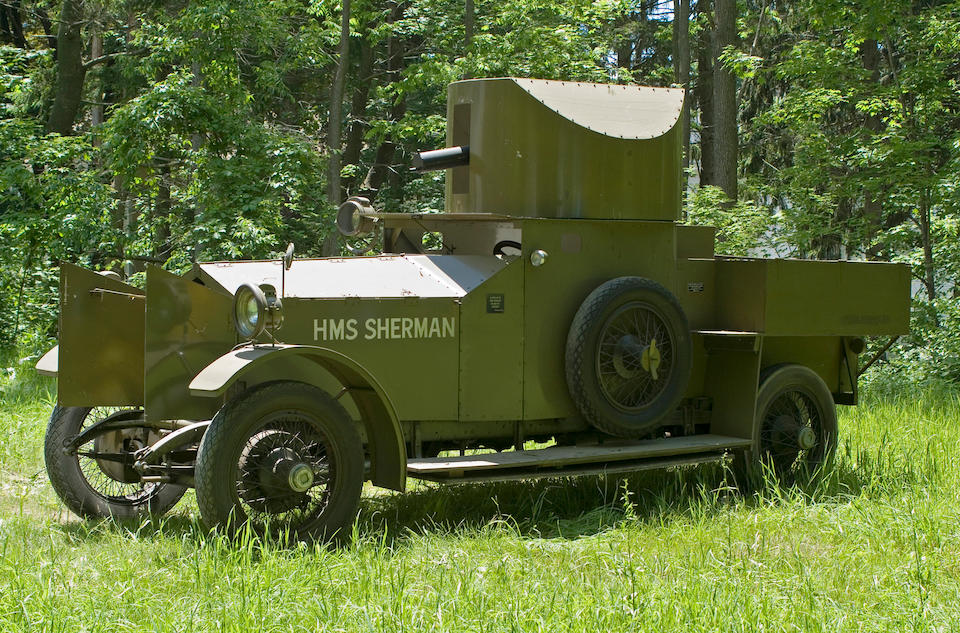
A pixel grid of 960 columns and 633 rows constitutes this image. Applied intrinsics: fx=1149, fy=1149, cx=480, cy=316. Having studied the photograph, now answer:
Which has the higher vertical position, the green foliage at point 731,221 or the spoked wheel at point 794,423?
the green foliage at point 731,221

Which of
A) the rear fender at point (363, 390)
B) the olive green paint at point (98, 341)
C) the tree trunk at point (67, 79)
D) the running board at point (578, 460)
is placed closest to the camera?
the rear fender at point (363, 390)

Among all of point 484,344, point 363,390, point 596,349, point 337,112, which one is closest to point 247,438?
point 363,390

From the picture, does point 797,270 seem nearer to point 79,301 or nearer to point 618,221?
point 618,221

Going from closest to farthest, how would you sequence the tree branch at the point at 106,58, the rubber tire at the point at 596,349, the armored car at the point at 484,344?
the armored car at the point at 484,344
the rubber tire at the point at 596,349
the tree branch at the point at 106,58

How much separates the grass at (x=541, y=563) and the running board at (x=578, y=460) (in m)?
0.26

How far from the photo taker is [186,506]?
7.01 meters

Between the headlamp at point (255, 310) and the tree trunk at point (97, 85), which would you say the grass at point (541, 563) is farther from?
the tree trunk at point (97, 85)

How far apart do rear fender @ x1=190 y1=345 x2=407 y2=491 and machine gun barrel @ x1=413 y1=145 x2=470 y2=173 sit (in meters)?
1.66

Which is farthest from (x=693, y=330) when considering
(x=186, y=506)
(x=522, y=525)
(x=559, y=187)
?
(x=186, y=506)

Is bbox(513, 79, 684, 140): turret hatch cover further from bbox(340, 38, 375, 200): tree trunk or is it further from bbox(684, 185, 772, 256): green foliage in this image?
bbox(340, 38, 375, 200): tree trunk

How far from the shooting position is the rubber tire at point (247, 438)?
17.4ft

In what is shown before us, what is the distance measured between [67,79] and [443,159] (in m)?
13.1

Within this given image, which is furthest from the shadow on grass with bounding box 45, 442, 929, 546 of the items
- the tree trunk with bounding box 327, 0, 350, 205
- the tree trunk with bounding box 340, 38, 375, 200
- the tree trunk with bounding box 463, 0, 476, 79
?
the tree trunk with bounding box 340, 38, 375, 200

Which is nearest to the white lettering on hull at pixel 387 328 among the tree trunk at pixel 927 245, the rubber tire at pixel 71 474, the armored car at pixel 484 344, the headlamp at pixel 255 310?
the armored car at pixel 484 344
